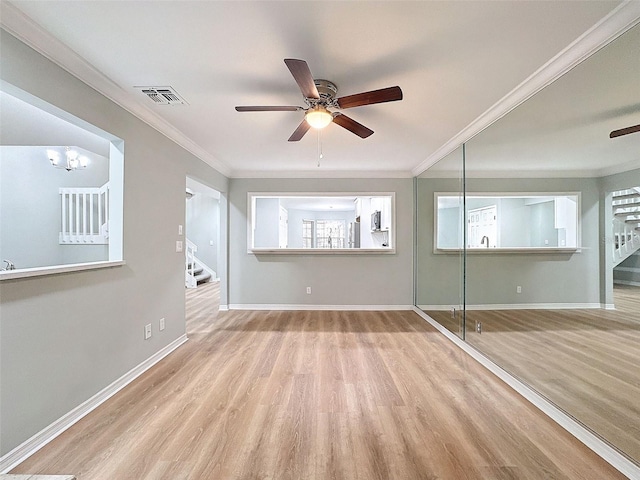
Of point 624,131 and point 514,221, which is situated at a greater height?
point 624,131

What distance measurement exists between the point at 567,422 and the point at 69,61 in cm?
394

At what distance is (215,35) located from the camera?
173 cm

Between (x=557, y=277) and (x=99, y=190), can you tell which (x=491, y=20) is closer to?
(x=557, y=277)

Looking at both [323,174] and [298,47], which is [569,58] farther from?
[323,174]

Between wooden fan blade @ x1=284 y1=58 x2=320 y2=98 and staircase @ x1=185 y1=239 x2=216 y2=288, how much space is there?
6.77 m

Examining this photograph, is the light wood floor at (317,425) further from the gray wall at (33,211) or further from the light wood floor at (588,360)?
the gray wall at (33,211)

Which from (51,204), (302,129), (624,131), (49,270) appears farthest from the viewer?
(51,204)

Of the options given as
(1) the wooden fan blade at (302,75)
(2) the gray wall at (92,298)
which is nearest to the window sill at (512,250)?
(1) the wooden fan blade at (302,75)

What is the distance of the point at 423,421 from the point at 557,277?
1.54m

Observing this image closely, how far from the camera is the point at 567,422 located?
6.32 feet

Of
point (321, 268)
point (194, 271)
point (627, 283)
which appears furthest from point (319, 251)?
point (194, 271)

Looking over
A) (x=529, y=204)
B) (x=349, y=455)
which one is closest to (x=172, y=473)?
(x=349, y=455)

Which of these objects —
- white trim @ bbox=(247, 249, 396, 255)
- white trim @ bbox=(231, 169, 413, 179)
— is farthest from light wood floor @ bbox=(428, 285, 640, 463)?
white trim @ bbox=(231, 169, 413, 179)

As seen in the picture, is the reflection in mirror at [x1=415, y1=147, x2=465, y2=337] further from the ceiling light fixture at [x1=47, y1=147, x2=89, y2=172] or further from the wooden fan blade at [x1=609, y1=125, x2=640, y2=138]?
the ceiling light fixture at [x1=47, y1=147, x2=89, y2=172]
